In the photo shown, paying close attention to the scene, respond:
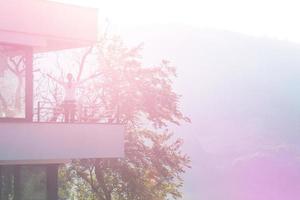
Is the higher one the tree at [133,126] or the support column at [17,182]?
the tree at [133,126]

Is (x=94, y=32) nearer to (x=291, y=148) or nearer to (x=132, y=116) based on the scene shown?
(x=132, y=116)

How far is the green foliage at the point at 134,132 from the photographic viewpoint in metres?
28.0

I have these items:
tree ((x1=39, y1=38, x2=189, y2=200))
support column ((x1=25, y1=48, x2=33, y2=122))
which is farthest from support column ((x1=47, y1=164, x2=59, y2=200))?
tree ((x1=39, y1=38, x2=189, y2=200))

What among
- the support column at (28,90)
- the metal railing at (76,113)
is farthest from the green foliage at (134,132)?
the support column at (28,90)

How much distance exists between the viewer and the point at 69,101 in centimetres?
1727

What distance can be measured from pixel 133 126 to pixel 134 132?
0.35 meters

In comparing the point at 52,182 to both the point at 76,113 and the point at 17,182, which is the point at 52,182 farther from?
the point at 76,113

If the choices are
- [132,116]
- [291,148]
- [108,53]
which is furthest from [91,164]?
[291,148]

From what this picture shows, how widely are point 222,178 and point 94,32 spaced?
143 meters

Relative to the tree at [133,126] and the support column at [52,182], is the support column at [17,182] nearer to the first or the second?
the support column at [52,182]

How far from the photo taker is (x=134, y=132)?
28.7 metres

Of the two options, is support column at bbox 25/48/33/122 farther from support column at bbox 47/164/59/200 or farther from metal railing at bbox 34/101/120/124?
support column at bbox 47/164/59/200

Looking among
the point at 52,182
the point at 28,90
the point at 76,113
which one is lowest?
the point at 52,182

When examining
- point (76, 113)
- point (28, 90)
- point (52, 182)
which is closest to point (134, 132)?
point (76, 113)
